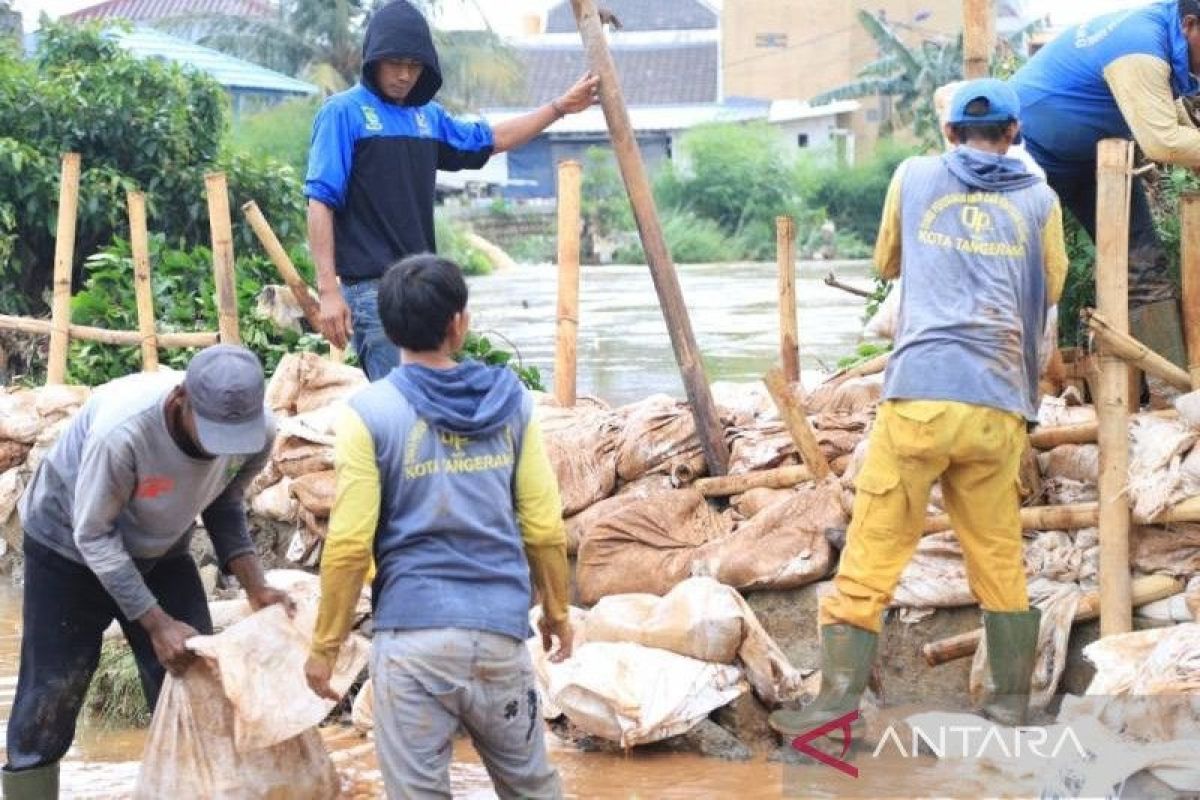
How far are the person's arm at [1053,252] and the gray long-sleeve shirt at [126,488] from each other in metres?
2.02

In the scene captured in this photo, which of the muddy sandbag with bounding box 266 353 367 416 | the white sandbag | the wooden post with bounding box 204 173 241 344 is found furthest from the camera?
the muddy sandbag with bounding box 266 353 367 416

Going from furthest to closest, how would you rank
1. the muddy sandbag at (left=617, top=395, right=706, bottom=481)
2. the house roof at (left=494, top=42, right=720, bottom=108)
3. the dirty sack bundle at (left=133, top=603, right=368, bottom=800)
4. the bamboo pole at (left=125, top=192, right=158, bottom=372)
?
the house roof at (left=494, top=42, right=720, bottom=108) < the bamboo pole at (left=125, top=192, right=158, bottom=372) < the muddy sandbag at (left=617, top=395, right=706, bottom=481) < the dirty sack bundle at (left=133, top=603, right=368, bottom=800)

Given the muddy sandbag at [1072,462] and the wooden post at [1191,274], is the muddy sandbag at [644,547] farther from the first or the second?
the wooden post at [1191,274]

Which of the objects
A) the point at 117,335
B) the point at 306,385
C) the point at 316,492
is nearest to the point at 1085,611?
the point at 316,492

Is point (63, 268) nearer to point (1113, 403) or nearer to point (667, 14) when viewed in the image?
point (1113, 403)

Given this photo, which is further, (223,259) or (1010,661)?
(223,259)

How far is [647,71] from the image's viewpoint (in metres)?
50.8

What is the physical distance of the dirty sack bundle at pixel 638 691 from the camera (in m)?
5.28

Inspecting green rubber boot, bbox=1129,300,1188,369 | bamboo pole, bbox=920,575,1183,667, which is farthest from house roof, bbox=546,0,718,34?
bamboo pole, bbox=920,575,1183,667

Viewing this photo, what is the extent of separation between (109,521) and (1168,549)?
297 centimetres

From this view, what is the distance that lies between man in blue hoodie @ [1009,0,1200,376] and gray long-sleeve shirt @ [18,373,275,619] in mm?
2736

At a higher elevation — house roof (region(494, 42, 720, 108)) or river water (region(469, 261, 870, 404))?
house roof (region(494, 42, 720, 108))

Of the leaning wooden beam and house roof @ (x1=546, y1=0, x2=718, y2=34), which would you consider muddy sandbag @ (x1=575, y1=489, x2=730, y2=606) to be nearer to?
the leaning wooden beam

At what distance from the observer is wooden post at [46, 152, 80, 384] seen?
31.3 ft
